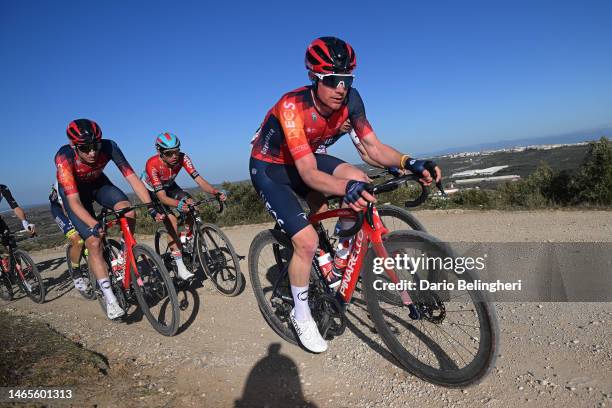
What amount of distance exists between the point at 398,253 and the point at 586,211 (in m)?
7.72

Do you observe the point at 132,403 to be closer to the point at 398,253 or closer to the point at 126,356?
the point at 126,356

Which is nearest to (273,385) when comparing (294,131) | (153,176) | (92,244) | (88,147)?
(294,131)

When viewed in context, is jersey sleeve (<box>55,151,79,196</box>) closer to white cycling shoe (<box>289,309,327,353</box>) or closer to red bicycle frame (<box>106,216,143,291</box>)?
red bicycle frame (<box>106,216,143,291</box>)

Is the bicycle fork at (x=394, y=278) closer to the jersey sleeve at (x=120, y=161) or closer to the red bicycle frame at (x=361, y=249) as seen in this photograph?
the red bicycle frame at (x=361, y=249)

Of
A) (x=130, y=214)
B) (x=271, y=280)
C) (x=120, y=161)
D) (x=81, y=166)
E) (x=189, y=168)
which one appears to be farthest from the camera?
(x=189, y=168)

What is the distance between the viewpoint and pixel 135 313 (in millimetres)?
5754

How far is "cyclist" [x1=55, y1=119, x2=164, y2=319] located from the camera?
4.97 m

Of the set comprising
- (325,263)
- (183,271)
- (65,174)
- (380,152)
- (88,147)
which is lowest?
(183,271)

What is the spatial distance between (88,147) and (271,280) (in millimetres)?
3303

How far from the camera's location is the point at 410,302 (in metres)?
3.17

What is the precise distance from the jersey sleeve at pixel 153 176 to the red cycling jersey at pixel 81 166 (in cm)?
96

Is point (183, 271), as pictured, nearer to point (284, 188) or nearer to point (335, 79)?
point (284, 188)

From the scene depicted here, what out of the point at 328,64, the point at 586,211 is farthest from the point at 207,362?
the point at 586,211

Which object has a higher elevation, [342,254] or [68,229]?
[68,229]
